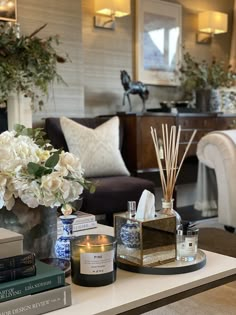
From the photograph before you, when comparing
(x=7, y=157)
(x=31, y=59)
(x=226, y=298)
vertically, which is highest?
(x=31, y=59)

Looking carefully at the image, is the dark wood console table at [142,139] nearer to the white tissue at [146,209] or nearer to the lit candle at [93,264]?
the white tissue at [146,209]

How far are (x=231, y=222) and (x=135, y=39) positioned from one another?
2131mm

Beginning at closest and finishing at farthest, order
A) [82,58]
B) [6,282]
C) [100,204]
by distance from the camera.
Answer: [6,282] < [100,204] < [82,58]

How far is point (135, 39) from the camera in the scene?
4.20m

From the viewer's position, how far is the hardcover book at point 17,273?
103 centimetres

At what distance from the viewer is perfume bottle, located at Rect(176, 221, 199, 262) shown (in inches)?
53.2

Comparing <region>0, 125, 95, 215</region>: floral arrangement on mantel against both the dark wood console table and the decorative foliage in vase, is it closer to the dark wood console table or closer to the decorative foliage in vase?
the dark wood console table

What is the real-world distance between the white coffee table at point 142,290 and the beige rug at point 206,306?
0.68 metres

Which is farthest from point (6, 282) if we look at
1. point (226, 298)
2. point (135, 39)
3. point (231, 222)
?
point (135, 39)

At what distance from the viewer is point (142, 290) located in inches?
44.6

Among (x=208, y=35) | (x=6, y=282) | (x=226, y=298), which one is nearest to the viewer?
(x=6, y=282)

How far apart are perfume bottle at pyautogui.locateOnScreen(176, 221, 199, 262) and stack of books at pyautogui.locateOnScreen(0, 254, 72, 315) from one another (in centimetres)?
44

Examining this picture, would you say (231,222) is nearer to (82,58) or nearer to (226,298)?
(226,298)

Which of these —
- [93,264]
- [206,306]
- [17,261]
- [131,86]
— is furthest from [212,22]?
[17,261]
